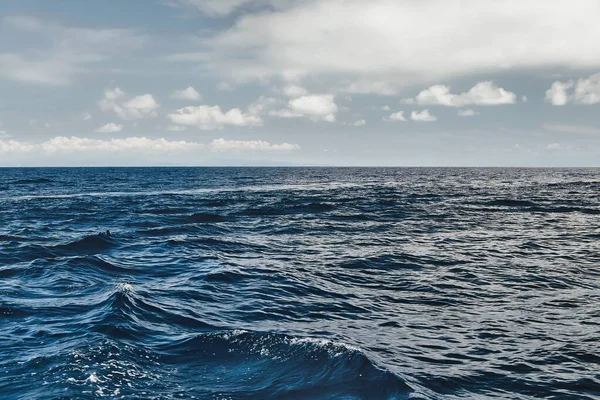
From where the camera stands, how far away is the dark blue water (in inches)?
389

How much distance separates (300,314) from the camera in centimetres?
1498

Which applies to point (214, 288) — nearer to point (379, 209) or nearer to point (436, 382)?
point (436, 382)

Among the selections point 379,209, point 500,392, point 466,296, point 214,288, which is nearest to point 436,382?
point 500,392

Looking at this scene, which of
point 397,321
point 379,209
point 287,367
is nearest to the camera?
point 287,367

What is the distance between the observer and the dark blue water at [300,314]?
9883mm

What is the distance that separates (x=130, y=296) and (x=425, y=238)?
20.1 m

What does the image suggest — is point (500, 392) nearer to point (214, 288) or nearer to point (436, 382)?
point (436, 382)

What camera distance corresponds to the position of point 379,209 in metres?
47.8

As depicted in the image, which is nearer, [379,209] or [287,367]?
[287,367]

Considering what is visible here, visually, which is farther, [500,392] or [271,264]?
[271,264]

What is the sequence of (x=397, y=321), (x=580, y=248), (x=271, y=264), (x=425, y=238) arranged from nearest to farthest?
(x=397, y=321) → (x=271, y=264) → (x=580, y=248) → (x=425, y=238)

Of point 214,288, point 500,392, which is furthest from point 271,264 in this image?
point 500,392

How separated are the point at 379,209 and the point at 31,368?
40.2m

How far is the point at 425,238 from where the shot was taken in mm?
30312
